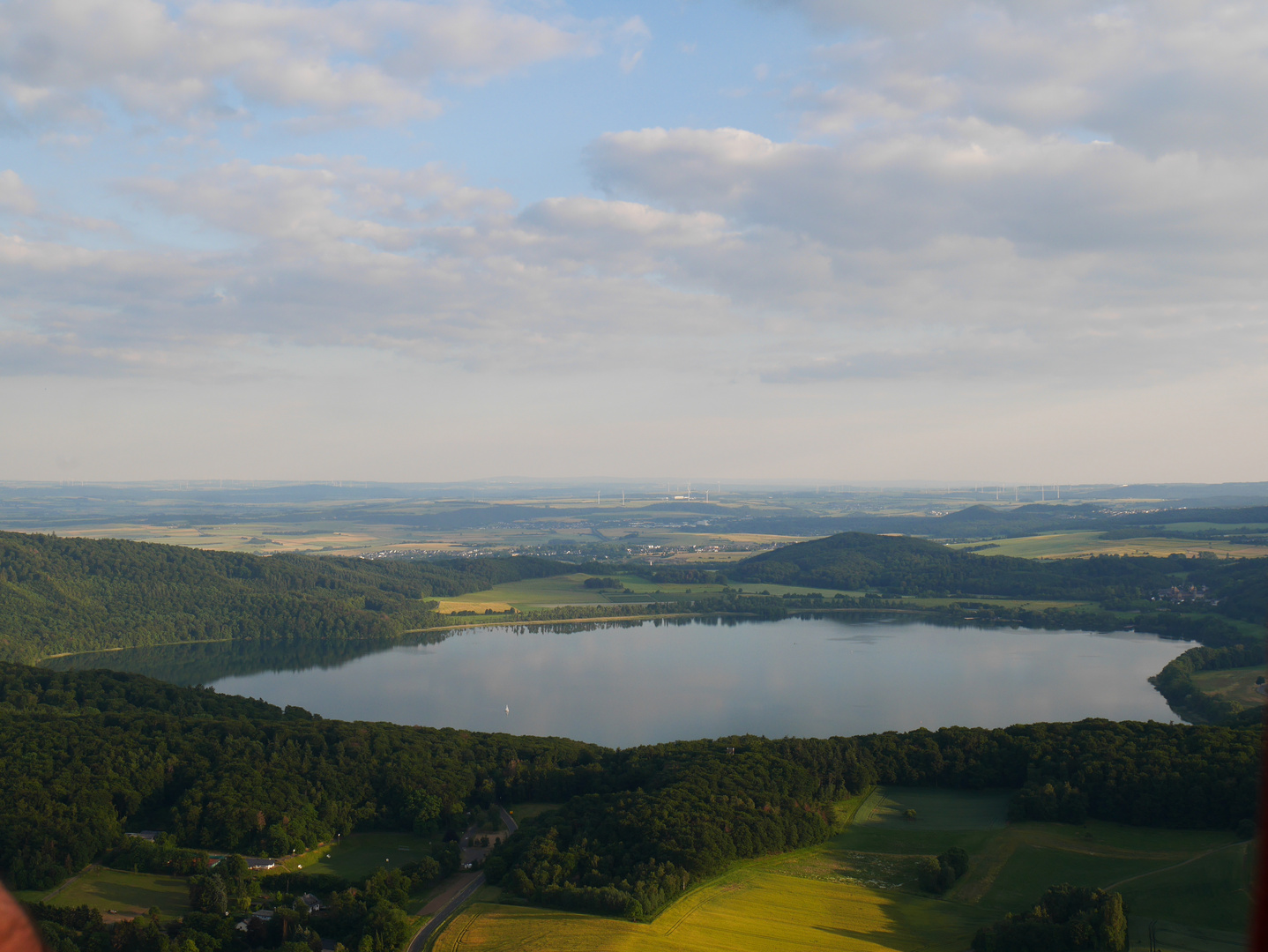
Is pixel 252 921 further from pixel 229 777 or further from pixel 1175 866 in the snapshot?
pixel 1175 866

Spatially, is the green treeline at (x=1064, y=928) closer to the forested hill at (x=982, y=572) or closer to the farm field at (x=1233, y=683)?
the farm field at (x=1233, y=683)

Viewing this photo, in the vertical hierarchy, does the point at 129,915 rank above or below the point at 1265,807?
below

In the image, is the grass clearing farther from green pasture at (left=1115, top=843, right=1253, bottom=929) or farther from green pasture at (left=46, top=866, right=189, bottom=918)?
green pasture at (left=46, top=866, right=189, bottom=918)

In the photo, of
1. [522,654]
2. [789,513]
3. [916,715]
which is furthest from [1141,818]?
[789,513]

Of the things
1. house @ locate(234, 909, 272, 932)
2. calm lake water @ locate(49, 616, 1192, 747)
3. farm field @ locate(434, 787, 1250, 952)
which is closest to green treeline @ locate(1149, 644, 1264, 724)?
calm lake water @ locate(49, 616, 1192, 747)

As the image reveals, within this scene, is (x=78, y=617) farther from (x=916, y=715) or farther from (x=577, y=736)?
(x=916, y=715)

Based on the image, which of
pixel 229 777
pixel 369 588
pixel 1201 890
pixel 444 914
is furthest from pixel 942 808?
pixel 369 588
